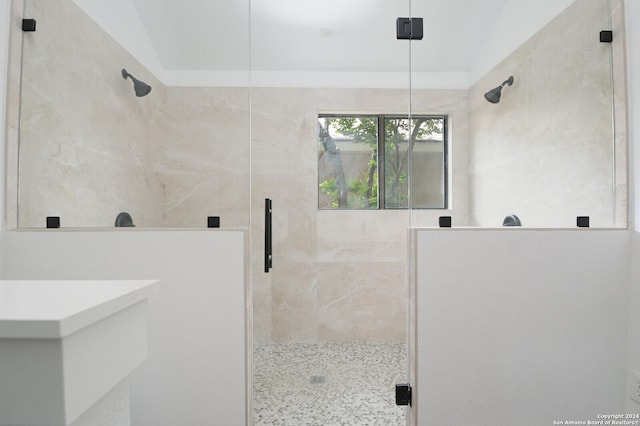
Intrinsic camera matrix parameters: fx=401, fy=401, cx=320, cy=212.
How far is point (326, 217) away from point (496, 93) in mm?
940

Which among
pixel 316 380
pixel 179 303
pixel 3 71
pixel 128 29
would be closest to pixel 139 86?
pixel 128 29

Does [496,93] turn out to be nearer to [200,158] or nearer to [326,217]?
[326,217]

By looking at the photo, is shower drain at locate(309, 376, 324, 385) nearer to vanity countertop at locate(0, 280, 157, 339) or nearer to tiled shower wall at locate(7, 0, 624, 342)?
tiled shower wall at locate(7, 0, 624, 342)

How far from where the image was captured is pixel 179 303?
5.38ft

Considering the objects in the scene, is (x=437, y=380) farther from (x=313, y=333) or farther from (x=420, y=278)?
(x=313, y=333)

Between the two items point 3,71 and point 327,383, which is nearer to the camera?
point 3,71

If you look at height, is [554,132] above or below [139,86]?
below

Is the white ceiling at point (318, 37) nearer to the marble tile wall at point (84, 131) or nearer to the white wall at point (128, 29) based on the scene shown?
the white wall at point (128, 29)

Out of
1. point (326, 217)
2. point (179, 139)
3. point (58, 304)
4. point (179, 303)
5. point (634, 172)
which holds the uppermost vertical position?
point (179, 139)

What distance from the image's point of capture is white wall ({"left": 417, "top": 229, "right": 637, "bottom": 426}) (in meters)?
1.68

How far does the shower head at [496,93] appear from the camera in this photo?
1718 mm

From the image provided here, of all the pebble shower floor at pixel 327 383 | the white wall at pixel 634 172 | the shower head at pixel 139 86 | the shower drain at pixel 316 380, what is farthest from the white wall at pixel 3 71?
the white wall at pixel 634 172

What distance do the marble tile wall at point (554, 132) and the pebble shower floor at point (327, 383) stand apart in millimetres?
985

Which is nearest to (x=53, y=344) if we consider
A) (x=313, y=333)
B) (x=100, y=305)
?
(x=100, y=305)
